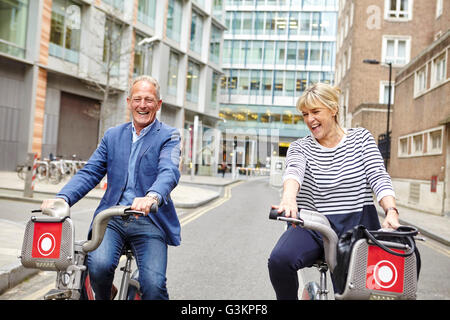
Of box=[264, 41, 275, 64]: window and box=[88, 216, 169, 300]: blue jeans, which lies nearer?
box=[88, 216, 169, 300]: blue jeans

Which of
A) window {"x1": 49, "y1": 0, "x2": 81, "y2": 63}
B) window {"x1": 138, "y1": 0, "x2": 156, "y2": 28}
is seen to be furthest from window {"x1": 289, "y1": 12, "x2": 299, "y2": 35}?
window {"x1": 49, "y1": 0, "x2": 81, "y2": 63}

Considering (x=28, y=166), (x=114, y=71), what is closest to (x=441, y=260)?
(x=28, y=166)

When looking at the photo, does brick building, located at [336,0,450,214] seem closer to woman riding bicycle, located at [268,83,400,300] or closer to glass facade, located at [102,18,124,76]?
glass facade, located at [102,18,124,76]

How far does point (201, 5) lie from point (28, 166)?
2843 centimetres

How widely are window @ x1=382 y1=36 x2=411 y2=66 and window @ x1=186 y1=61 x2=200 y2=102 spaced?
1604 centimetres

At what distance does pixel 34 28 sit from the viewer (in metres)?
24.2

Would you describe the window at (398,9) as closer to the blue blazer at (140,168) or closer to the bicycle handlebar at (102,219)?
the blue blazer at (140,168)

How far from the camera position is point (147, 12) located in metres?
32.1

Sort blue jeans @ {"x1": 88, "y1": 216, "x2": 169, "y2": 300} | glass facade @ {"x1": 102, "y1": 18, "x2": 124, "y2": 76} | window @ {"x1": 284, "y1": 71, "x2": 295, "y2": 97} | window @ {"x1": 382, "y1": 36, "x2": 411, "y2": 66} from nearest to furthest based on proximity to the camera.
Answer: blue jeans @ {"x1": 88, "y1": 216, "x2": 169, "y2": 300} → glass facade @ {"x1": 102, "y1": 18, "x2": 124, "y2": 76} → window @ {"x1": 284, "y1": 71, "x2": 295, "y2": 97} → window @ {"x1": 382, "y1": 36, "x2": 411, "y2": 66}

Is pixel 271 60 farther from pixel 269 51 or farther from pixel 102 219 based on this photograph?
pixel 102 219

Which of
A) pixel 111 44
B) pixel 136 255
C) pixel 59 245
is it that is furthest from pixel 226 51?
pixel 59 245

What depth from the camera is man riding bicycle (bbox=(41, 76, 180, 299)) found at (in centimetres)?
245

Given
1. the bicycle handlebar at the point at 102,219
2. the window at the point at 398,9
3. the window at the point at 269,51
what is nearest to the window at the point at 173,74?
the window at the point at 269,51
